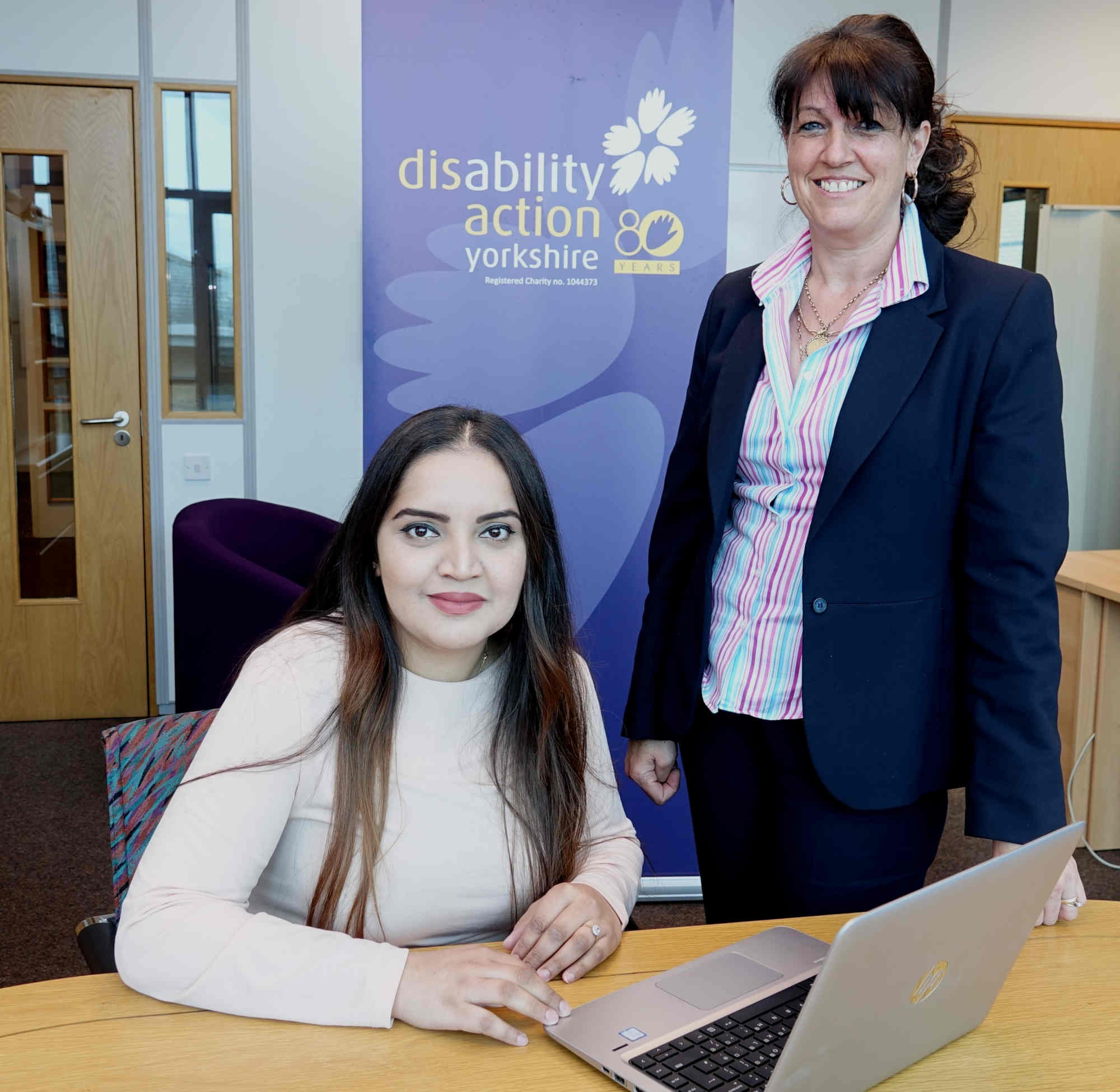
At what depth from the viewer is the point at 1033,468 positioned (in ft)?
4.54

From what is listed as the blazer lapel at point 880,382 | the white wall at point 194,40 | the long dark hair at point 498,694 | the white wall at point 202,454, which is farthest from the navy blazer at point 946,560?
the white wall at point 194,40

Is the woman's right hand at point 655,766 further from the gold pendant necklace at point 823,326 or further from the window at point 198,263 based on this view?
the window at point 198,263

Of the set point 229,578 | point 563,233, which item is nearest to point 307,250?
point 563,233

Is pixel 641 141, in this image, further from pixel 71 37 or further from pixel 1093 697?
pixel 71 37

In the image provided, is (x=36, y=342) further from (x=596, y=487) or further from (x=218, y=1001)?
(x=218, y=1001)

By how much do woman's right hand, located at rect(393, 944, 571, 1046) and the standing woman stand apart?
21.2 inches

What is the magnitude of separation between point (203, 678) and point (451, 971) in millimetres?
1941

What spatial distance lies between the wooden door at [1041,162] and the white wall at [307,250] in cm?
237

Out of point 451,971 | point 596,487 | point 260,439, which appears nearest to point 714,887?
point 451,971

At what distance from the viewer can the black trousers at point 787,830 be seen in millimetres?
1491

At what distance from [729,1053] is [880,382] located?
807 mm

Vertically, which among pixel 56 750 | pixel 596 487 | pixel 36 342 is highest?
pixel 36 342

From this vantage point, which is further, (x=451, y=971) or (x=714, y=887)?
(x=714, y=887)

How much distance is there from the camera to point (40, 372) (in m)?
4.44
